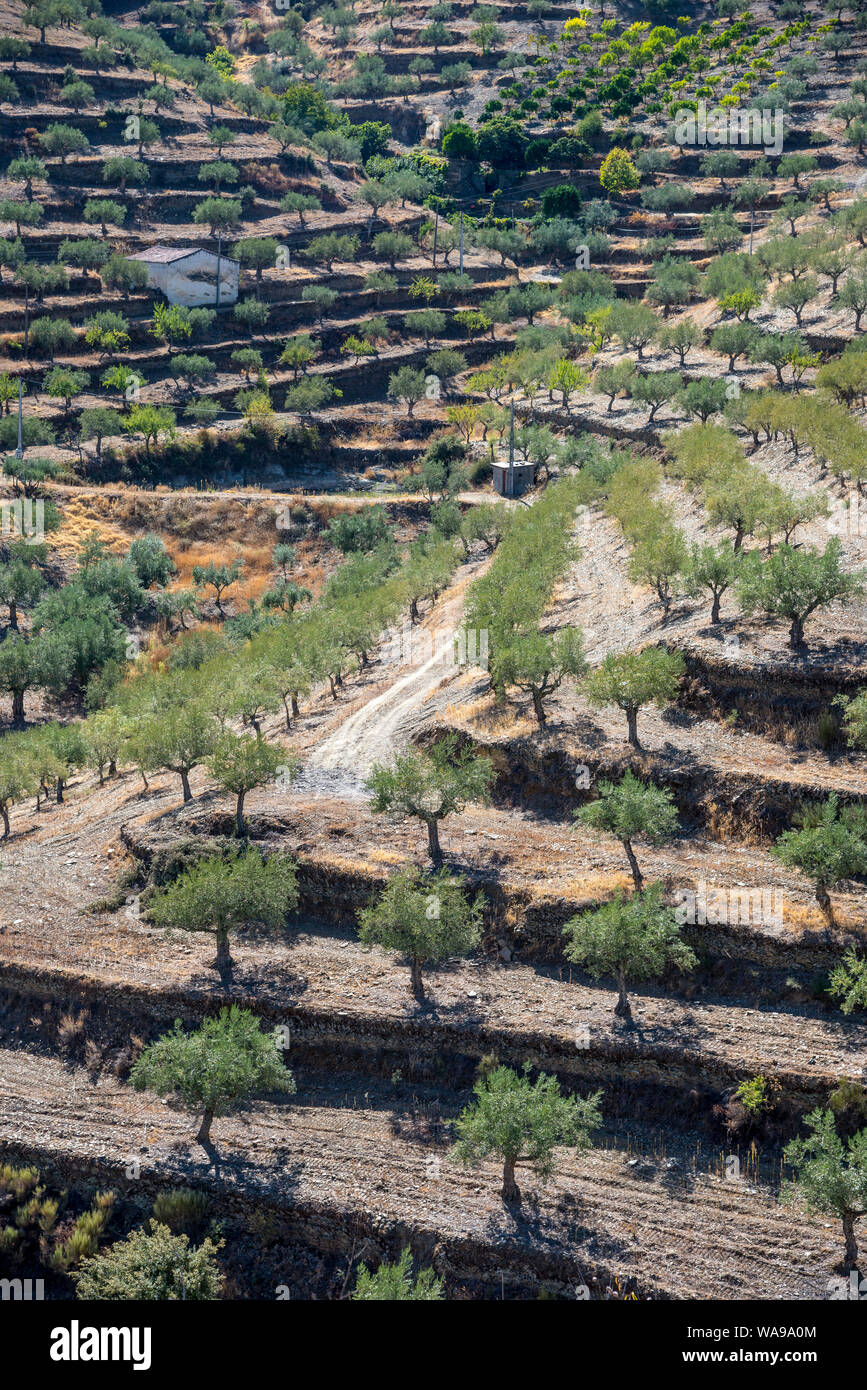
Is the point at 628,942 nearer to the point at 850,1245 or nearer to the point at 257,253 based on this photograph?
the point at 850,1245

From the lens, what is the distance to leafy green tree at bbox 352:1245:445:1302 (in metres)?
23.2

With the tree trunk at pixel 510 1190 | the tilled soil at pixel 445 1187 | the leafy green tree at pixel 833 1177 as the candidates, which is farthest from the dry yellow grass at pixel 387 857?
the leafy green tree at pixel 833 1177

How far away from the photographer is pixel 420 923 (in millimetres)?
31156

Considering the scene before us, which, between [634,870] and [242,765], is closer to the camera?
[634,870]

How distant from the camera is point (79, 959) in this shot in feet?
117

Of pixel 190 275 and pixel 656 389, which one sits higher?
pixel 190 275

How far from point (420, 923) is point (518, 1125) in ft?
21.2

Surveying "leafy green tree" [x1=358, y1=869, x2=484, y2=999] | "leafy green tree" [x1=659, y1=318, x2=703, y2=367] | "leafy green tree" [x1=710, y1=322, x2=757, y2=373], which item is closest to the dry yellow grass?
"leafy green tree" [x1=358, y1=869, x2=484, y2=999]

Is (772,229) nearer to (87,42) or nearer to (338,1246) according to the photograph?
Result: (87,42)

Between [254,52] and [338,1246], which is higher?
[254,52]

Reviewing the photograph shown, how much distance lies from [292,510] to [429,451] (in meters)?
11.8

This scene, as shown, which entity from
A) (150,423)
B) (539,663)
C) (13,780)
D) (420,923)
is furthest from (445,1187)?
(150,423)

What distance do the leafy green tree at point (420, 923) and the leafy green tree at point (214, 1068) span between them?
4198 millimetres
